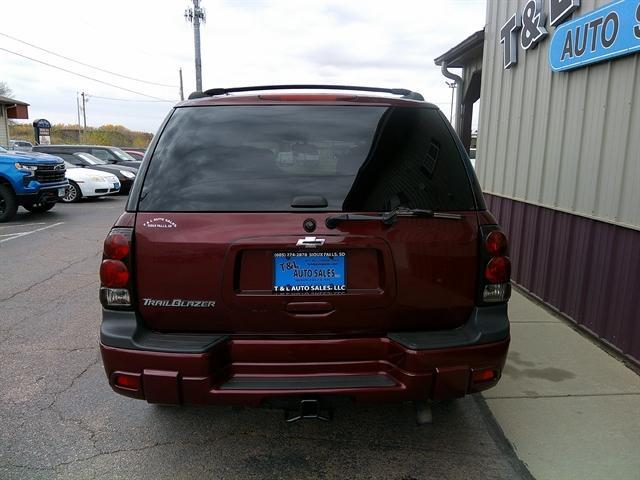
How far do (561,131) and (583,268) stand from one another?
1280mm

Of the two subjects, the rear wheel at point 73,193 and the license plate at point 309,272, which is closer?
the license plate at point 309,272

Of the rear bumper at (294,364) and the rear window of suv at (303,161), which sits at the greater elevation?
the rear window of suv at (303,161)

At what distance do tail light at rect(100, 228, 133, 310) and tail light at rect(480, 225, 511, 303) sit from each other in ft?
5.46

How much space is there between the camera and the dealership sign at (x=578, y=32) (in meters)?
3.70

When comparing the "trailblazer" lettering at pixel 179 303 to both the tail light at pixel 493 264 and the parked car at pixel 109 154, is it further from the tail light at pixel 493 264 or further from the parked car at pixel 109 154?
the parked car at pixel 109 154

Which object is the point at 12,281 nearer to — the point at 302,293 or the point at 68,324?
the point at 68,324

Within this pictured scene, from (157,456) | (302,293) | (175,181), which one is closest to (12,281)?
(157,456)

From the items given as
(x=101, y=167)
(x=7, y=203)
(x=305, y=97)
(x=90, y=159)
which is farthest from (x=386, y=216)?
(x=90, y=159)

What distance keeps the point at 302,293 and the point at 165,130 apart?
108cm

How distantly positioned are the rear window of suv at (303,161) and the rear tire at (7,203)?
9.63 m

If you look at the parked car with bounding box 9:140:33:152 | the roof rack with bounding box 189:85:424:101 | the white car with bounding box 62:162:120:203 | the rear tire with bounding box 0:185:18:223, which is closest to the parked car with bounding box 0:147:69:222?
the rear tire with bounding box 0:185:18:223

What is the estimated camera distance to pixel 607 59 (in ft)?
13.1

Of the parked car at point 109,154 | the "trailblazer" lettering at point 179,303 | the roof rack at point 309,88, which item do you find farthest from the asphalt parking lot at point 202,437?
the parked car at point 109,154

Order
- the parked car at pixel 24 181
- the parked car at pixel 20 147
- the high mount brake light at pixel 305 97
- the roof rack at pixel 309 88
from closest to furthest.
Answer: the high mount brake light at pixel 305 97, the roof rack at pixel 309 88, the parked car at pixel 24 181, the parked car at pixel 20 147
